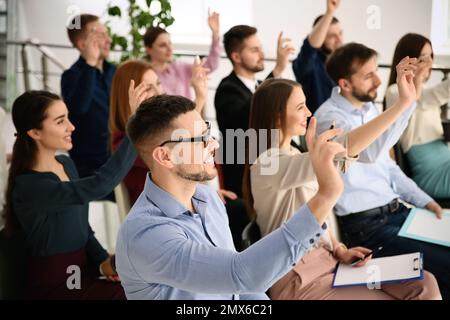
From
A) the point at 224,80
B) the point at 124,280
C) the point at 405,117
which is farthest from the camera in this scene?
the point at 224,80

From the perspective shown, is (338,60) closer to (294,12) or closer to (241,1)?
(294,12)

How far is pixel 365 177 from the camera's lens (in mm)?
1464

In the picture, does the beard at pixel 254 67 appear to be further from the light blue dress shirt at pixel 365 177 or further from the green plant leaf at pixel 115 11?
the green plant leaf at pixel 115 11

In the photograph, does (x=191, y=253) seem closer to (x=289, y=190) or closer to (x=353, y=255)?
(x=289, y=190)

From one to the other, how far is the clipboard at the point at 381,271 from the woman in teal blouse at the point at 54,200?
0.60m

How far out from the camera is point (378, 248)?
1.43m

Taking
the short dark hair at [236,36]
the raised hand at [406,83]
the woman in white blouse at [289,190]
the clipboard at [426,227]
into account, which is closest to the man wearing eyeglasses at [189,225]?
the woman in white blouse at [289,190]

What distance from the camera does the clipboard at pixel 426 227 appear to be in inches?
55.4

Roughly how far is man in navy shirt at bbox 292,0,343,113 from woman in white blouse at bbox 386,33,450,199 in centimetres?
16

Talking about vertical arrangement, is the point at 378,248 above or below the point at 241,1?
below

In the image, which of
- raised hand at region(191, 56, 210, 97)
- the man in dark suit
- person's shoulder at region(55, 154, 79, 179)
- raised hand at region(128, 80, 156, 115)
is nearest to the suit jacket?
the man in dark suit

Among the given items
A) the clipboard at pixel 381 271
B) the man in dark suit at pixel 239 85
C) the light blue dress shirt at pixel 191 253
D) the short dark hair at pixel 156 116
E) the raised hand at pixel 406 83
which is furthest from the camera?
the man in dark suit at pixel 239 85

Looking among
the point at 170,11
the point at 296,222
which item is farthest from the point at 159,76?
the point at 296,222

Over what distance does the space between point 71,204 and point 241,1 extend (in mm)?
721
